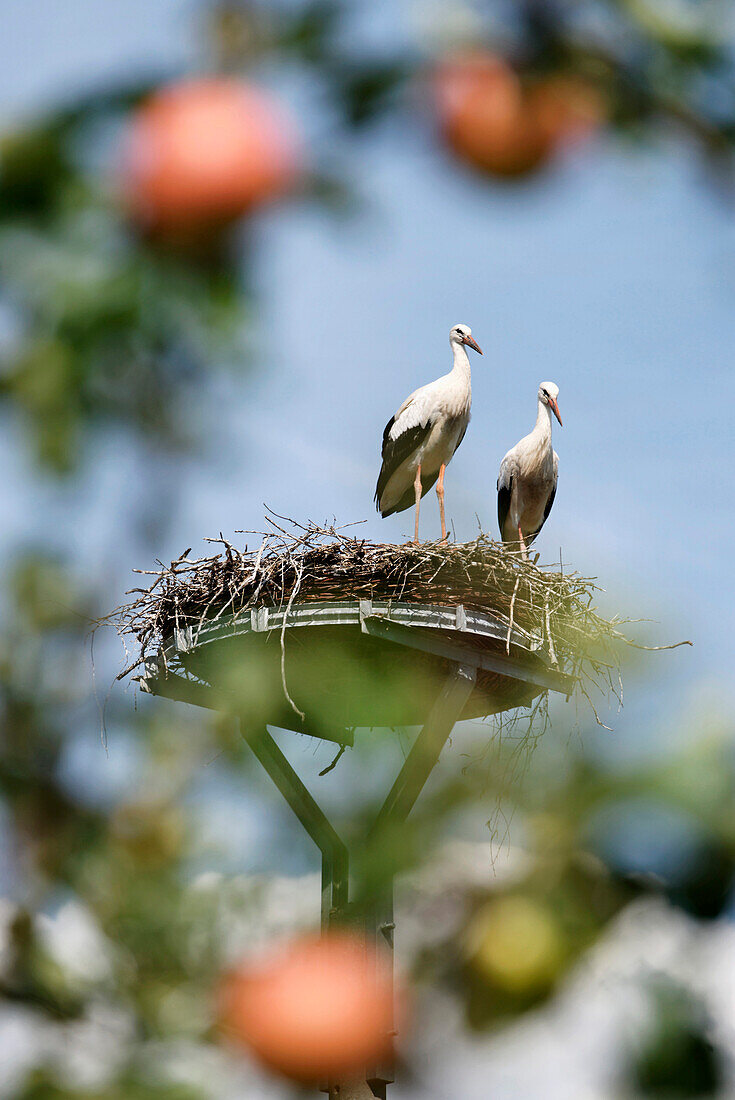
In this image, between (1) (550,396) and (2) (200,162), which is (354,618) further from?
(2) (200,162)

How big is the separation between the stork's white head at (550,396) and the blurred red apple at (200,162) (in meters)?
7.70

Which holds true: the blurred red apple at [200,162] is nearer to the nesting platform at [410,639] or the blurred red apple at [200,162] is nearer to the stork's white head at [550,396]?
the nesting platform at [410,639]

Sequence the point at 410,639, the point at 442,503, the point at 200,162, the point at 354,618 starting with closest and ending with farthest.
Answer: the point at 200,162 → the point at 354,618 → the point at 410,639 → the point at 442,503

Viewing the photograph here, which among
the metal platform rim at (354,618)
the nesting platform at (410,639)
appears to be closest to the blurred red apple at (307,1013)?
the nesting platform at (410,639)

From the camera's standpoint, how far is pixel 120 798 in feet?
2.61

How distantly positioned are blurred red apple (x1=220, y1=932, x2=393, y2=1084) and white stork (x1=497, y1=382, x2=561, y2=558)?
7414mm

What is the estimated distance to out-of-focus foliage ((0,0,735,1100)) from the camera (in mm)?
583

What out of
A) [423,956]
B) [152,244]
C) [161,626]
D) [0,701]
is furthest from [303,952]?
[161,626]

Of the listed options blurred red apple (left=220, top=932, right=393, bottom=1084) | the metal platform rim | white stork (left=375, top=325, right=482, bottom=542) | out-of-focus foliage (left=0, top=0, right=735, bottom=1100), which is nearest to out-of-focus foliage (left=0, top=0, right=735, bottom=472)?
out-of-focus foliage (left=0, top=0, right=735, bottom=1100)

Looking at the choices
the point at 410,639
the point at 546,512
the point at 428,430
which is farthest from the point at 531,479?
the point at 410,639

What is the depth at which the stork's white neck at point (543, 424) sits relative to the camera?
8.16 m

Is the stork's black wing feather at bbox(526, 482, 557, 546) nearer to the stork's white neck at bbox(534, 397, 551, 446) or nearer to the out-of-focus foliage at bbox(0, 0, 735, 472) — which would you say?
the stork's white neck at bbox(534, 397, 551, 446)

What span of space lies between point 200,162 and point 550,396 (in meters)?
7.77

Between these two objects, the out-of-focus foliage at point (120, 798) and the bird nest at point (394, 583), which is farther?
the bird nest at point (394, 583)
